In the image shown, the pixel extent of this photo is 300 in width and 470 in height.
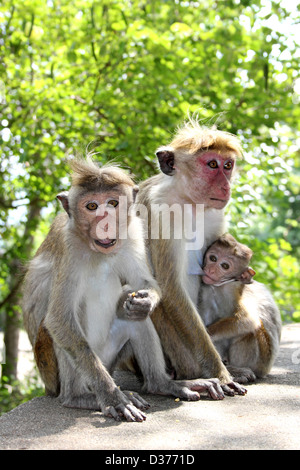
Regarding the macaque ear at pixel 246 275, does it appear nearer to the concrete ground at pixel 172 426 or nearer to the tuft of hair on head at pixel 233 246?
the tuft of hair on head at pixel 233 246

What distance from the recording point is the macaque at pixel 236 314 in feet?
15.8

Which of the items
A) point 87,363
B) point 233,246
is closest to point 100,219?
point 87,363

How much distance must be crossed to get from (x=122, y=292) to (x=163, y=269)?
388 mm

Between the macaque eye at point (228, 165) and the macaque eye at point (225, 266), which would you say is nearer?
the macaque eye at point (228, 165)

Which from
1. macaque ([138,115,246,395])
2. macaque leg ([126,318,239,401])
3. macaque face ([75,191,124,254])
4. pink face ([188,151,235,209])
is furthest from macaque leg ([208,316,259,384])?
macaque face ([75,191,124,254])

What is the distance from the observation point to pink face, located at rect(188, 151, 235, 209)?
4535 mm

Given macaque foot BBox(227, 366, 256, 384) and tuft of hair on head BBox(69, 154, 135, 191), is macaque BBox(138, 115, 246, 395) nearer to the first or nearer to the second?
macaque foot BBox(227, 366, 256, 384)

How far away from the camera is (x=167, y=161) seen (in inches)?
186

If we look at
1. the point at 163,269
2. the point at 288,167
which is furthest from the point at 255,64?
the point at 163,269

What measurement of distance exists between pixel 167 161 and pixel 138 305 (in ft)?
4.71

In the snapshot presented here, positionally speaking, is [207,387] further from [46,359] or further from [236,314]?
[46,359]

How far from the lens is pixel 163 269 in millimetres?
4469

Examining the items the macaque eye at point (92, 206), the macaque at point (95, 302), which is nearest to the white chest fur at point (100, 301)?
the macaque at point (95, 302)

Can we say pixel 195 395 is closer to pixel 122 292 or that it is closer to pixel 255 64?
pixel 122 292
